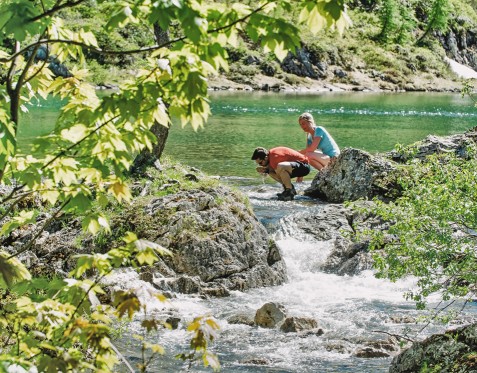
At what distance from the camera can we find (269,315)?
10508 mm

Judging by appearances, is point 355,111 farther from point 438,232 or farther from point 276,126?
point 438,232

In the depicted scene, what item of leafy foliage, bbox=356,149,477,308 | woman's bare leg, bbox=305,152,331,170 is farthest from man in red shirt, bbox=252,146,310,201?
leafy foliage, bbox=356,149,477,308

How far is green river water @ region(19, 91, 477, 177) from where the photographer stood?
29.0 metres

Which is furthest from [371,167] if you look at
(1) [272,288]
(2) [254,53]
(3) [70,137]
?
(2) [254,53]

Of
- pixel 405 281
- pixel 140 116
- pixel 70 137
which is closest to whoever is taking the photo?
pixel 140 116

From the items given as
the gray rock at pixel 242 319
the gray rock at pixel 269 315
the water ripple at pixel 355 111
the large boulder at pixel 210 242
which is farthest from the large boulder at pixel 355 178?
the water ripple at pixel 355 111

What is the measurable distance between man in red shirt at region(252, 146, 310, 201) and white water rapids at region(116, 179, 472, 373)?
288 cm

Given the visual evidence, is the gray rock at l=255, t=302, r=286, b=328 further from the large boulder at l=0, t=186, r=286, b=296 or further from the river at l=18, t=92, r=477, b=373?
the large boulder at l=0, t=186, r=286, b=296

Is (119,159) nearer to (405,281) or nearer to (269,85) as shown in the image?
(405,281)

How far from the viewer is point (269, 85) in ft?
282

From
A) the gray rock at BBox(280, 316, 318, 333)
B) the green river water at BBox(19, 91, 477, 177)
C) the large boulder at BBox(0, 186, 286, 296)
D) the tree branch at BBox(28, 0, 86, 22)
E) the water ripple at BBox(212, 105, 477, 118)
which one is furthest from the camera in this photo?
the water ripple at BBox(212, 105, 477, 118)

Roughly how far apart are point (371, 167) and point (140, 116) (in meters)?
14.2

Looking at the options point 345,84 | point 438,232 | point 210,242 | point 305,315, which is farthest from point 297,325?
point 345,84

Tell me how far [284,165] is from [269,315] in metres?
8.55
